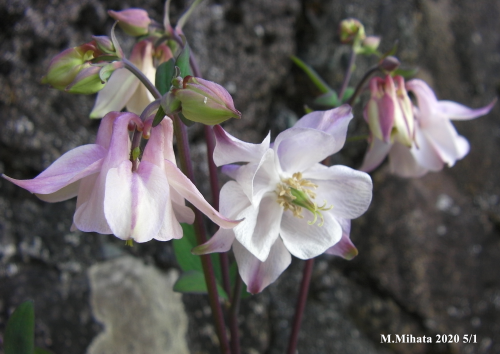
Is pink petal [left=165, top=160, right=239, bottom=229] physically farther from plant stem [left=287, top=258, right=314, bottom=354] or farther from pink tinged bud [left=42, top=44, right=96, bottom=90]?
plant stem [left=287, top=258, right=314, bottom=354]

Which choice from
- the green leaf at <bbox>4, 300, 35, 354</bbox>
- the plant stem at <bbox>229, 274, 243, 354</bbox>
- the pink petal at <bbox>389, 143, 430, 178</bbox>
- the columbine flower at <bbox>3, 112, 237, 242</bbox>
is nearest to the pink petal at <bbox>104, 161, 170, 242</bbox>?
the columbine flower at <bbox>3, 112, 237, 242</bbox>

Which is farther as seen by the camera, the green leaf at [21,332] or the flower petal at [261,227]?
the green leaf at [21,332]

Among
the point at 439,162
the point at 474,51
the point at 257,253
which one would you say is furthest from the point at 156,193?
the point at 474,51

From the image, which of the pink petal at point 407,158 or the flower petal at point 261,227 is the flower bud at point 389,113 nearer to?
the pink petal at point 407,158

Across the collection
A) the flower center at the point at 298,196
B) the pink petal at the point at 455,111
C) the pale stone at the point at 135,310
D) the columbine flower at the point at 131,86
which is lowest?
the pale stone at the point at 135,310

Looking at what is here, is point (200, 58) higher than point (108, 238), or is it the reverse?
point (200, 58)

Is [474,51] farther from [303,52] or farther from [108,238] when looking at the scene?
[108,238]

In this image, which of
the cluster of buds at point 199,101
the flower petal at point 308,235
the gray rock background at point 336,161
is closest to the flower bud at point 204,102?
the cluster of buds at point 199,101
